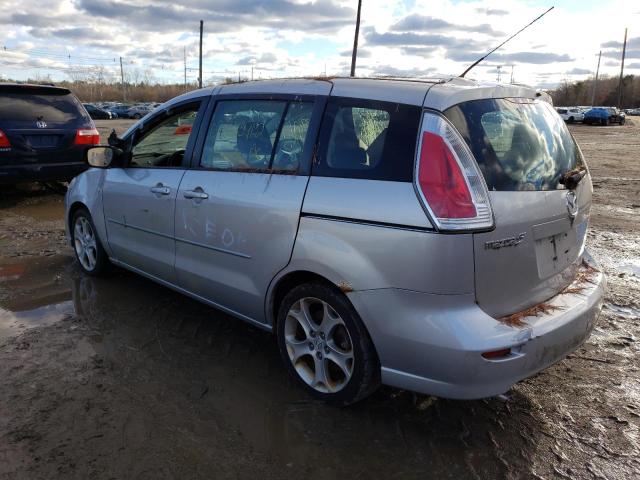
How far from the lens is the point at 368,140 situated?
2.94 meters

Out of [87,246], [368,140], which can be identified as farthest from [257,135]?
[87,246]

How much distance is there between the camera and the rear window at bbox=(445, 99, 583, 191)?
8.93ft

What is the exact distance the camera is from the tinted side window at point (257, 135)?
10.8 feet

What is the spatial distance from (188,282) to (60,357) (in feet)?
3.12

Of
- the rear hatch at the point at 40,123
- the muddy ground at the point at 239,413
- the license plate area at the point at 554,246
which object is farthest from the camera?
the rear hatch at the point at 40,123

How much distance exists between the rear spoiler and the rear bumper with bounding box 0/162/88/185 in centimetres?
108

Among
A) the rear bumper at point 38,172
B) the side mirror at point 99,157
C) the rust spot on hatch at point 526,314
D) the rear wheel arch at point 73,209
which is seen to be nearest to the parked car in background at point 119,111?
the rear bumper at point 38,172

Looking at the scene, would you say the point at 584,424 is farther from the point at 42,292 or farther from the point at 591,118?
the point at 591,118

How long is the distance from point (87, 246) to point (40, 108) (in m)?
4.10

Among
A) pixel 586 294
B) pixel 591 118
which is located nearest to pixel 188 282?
pixel 586 294

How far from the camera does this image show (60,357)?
3.72m

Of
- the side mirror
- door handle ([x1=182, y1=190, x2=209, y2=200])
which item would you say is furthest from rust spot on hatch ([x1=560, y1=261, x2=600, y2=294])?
the side mirror

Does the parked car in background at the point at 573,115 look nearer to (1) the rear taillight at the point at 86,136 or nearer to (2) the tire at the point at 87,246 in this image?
(1) the rear taillight at the point at 86,136

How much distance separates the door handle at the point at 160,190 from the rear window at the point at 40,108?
16.9 feet
